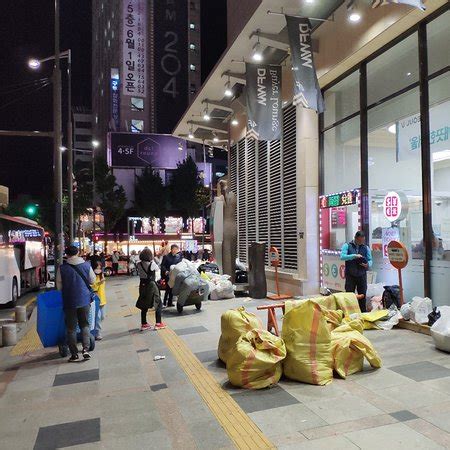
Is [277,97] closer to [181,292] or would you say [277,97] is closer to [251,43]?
[251,43]

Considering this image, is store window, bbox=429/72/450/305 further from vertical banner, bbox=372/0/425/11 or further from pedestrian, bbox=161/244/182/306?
pedestrian, bbox=161/244/182/306

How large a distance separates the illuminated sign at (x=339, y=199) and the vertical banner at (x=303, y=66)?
2.30 m

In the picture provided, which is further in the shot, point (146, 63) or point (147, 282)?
point (146, 63)

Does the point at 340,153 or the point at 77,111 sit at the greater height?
the point at 77,111

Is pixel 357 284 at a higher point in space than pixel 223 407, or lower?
higher

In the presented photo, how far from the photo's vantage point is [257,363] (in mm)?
5488

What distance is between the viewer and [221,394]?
541cm

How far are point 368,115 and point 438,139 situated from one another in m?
2.46

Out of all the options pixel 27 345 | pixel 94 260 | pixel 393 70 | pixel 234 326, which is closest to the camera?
pixel 234 326

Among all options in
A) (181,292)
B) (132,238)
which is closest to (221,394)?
(181,292)

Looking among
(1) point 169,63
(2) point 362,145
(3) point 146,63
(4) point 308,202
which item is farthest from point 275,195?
(1) point 169,63

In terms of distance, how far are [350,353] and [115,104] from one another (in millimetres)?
63187

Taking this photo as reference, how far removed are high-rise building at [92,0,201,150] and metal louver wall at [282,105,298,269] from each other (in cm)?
5124

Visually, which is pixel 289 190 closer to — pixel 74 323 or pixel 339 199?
pixel 339 199
